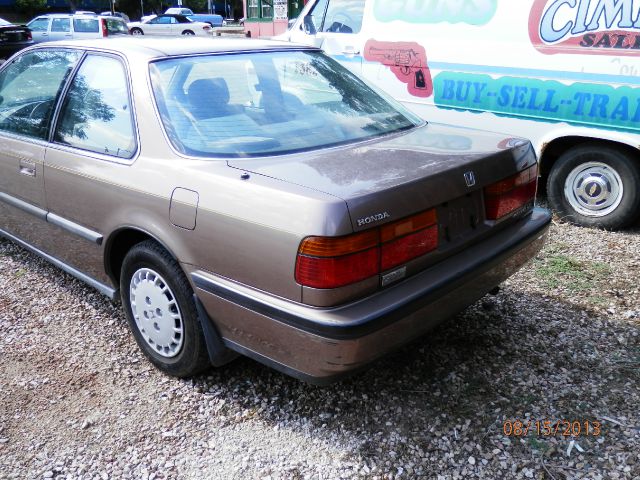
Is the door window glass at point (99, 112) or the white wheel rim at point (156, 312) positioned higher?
the door window glass at point (99, 112)

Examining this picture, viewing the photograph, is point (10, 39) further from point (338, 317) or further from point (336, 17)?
point (338, 317)

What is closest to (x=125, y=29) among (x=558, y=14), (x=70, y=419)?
(x=558, y=14)

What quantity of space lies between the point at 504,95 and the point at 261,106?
9.21ft

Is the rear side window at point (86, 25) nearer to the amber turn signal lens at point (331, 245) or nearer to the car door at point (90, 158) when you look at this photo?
the car door at point (90, 158)

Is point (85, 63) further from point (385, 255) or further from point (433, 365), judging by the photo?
point (433, 365)

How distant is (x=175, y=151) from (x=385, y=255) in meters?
1.05

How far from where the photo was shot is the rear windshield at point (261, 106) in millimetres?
2689

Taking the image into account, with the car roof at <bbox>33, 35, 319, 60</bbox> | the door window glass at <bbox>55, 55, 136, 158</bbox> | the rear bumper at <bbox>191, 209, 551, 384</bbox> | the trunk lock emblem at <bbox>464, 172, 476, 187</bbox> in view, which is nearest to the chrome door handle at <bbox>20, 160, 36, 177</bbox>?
A: the door window glass at <bbox>55, 55, 136, 158</bbox>

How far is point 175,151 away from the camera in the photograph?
8.61 feet

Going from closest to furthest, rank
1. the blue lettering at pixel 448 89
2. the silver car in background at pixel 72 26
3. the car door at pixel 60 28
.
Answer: the blue lettering at pixel 448 89
the silver car in background at pixel 72 26
the car door at pixel 60 28

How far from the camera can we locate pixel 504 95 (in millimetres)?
4984

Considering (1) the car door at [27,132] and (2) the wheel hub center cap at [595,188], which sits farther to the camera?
(2) the wheel hub center cap at [595,188]

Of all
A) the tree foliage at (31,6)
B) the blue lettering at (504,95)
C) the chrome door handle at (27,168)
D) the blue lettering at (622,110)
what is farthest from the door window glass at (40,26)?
the tree foliage at (31,6)

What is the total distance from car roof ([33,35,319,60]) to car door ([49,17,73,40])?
19901mm
